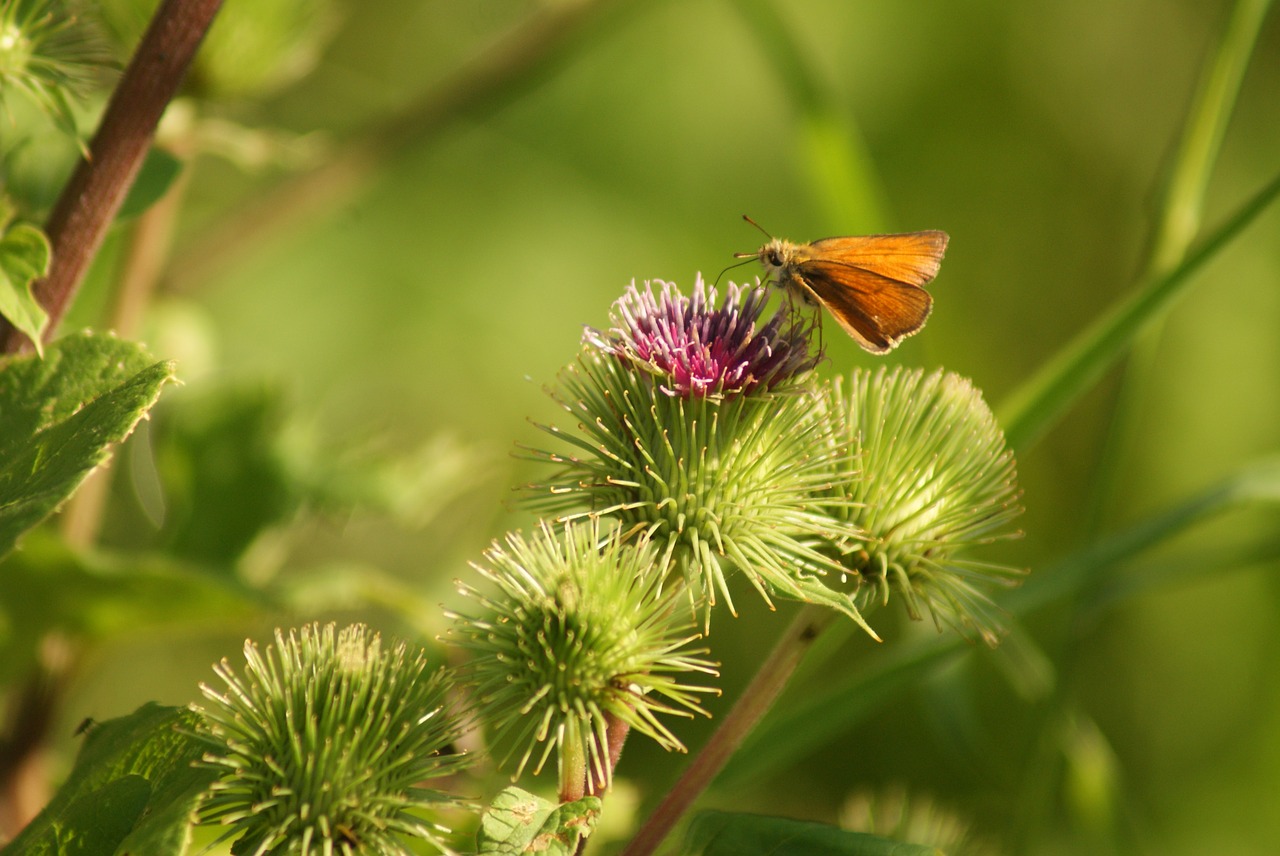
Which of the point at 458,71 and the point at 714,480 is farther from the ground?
the point at 458,71

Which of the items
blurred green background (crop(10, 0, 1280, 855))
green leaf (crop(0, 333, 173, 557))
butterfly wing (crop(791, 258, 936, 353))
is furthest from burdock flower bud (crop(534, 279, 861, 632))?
blurred green background (crop(10, 0, 1280, 855))

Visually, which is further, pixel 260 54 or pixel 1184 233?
pixel 1184 233

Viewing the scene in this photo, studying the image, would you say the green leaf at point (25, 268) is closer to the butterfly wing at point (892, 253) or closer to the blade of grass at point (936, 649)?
the butterfly wing at point (892, 253)

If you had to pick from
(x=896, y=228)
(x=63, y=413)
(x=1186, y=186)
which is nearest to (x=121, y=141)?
(x=63, y=413)

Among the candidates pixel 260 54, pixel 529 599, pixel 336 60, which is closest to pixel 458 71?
pixel 260 54

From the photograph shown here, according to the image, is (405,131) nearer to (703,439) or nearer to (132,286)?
(132,286)

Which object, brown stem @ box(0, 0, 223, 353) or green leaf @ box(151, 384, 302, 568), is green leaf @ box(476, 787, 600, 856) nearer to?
brown stem @ box(0, 0, 223, 353)

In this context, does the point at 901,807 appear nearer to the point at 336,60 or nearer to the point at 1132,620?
the point at 1132,620

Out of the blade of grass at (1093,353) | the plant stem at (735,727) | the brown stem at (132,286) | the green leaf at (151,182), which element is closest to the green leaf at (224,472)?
the brown stem at (132,286)
